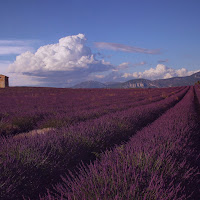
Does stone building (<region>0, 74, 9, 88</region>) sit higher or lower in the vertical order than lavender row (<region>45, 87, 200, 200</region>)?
higher

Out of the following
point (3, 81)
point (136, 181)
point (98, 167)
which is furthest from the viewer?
point (3, 81)

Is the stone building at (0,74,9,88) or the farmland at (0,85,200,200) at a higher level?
the stone building at (0,74,9,88)

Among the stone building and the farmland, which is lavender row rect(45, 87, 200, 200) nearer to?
the farmland

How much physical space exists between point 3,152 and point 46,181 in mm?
703

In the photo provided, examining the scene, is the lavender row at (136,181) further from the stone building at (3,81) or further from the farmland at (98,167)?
the stone building at (3,81)

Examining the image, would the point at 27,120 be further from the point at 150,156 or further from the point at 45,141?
the point at 150,156

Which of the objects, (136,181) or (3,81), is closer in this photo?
(136,181)

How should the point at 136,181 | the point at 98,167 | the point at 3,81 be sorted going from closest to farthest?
the point at 136,181, the point at 98,167, the point at 3,81

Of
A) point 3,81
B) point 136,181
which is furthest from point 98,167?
point 3,81

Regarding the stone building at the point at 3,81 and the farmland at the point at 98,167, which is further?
the stone building at the point at 3,81

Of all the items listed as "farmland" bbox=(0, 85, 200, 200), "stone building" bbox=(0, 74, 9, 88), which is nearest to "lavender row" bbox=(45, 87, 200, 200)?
"farmland" bbox=(0, 85, 200, 200)

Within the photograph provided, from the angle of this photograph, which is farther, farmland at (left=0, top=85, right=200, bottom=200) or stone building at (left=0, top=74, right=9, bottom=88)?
stone building at (left=0, top=74, right=9, bottom=88)

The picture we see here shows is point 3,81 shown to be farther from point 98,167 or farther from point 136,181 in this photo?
point 136,181

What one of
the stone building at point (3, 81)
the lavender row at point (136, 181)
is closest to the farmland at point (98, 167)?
the lavender row at point (136, 181)
